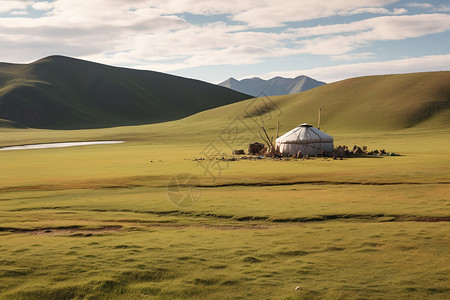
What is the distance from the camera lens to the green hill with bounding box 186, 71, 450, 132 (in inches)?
3455

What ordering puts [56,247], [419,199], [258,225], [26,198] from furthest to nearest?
[26,198] < [419,199] < [258,225] < [56,247]

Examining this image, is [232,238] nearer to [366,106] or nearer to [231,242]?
[231,242]

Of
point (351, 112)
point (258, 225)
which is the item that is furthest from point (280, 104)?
point (258, 225)

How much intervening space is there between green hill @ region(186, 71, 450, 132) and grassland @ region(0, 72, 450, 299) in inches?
2693

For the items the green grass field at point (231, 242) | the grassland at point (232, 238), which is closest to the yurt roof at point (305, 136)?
the grassland at point (232, 238)

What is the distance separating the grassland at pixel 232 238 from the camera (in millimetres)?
7375

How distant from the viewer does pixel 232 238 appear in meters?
10.9

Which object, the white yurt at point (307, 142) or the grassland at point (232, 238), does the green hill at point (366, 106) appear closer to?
the white yurt at point (307, 142)

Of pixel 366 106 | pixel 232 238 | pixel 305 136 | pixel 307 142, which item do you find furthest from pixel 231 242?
pixel 366 106

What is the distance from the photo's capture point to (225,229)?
489 inches

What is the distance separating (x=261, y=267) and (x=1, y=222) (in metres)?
8.65

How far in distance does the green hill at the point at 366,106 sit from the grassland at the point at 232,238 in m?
68.4

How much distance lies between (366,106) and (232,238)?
93.9 metres

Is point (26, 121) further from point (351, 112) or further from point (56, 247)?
point (56, 247)
